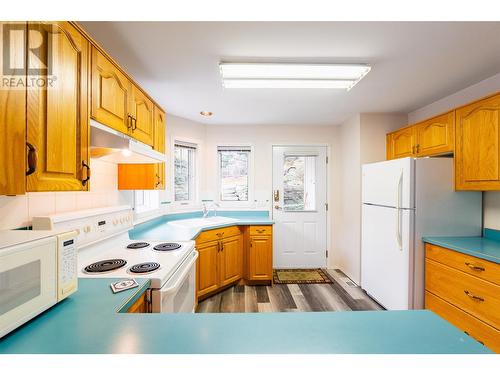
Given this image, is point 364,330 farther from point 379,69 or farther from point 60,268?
point 379,69

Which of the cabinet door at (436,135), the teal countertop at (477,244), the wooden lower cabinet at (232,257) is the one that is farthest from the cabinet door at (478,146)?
the wooden lower cabinet at (232,257)

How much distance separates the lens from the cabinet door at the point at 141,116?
1620 millimetres

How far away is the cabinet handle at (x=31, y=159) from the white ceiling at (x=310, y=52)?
3.12ft

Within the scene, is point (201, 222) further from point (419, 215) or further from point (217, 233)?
point (419, 215)

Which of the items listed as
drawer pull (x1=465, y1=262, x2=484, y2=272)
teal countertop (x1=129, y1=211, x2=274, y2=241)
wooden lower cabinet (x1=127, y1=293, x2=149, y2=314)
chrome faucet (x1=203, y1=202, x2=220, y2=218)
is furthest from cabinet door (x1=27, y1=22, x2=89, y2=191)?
drawer pull (x1=465, y1=262, x2=484, y2=272)

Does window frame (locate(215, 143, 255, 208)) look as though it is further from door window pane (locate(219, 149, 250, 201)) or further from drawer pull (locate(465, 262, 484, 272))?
drawer pull (locate(465, 262, 484, 272))

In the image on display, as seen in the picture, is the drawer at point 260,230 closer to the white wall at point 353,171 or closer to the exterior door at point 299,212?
the exterior door at point 299,212

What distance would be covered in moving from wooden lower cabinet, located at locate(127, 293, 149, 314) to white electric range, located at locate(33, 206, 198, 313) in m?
0.03

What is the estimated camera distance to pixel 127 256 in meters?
1.59

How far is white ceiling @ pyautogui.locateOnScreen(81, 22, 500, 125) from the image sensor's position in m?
1.38

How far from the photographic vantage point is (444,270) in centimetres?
187
